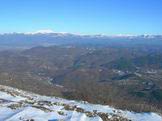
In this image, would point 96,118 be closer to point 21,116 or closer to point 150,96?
point 21,116

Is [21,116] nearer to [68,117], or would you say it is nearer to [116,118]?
[68,117]

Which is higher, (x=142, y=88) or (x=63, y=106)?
(x=63, y=106)

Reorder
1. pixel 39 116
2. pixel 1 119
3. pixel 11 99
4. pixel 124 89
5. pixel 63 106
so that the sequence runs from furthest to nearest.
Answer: pixel 124 89 → pixel 11 99 → pixel 63 106 → pixel 39 116 → pixel 1 119

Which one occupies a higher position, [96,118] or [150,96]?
[96,118]

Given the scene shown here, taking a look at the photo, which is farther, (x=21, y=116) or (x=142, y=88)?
(x=142, y=88)

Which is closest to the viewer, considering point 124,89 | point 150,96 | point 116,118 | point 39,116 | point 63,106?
point 39,116

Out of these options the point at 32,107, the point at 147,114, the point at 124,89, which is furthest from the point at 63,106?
the point at 124,89

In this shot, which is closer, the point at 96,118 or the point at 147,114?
the point at 96,118

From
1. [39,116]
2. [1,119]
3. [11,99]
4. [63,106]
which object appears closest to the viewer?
[1,119]

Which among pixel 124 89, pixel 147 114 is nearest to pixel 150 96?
pixel 124 89
